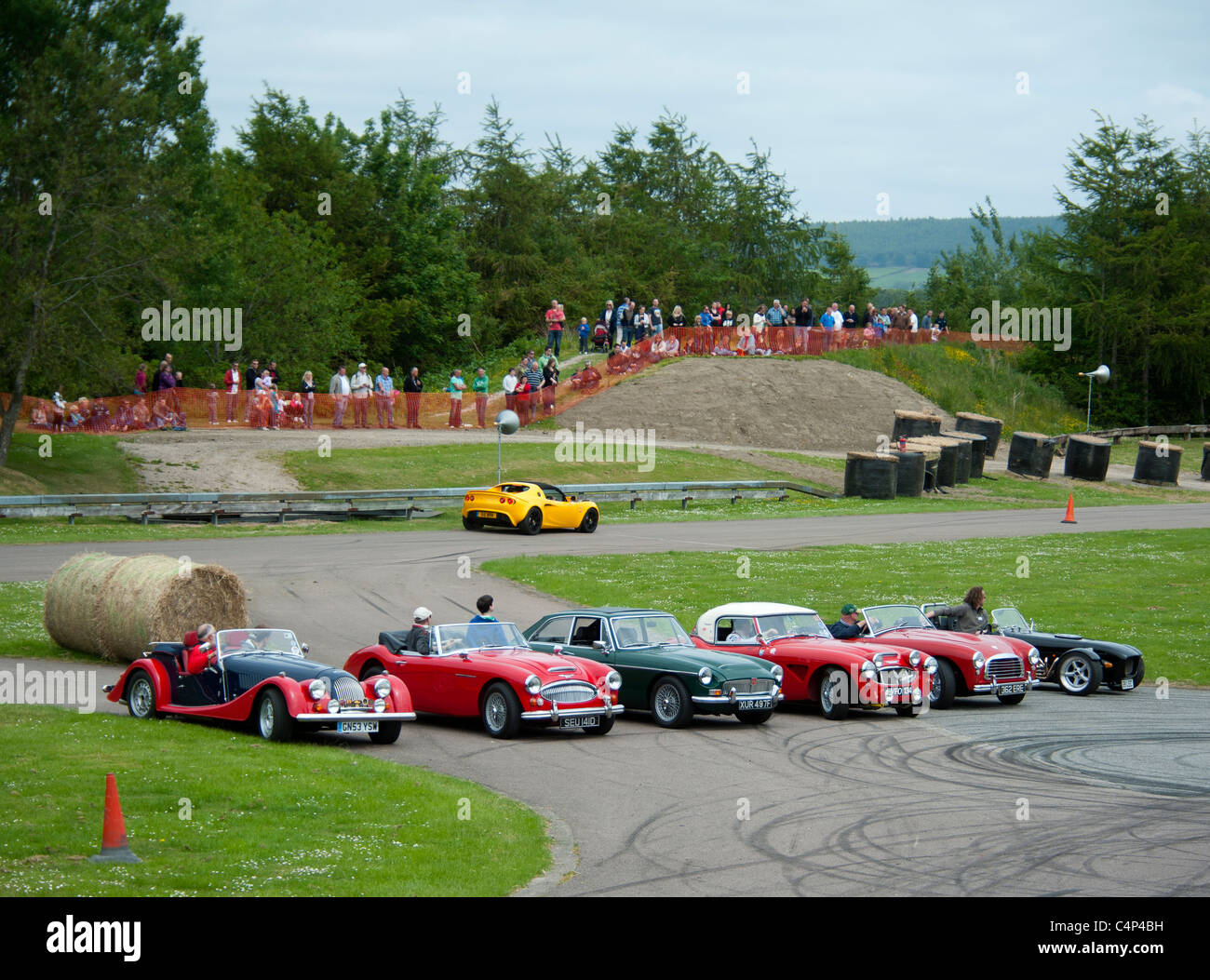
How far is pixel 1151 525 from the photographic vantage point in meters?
36.6

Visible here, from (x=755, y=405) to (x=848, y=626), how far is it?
3653 centimetres

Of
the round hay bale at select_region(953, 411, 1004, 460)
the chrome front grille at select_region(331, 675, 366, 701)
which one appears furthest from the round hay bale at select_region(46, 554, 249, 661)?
the round hay bale at select_region(953, 411, 1004, 460)

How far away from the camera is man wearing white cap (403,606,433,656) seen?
1617cm

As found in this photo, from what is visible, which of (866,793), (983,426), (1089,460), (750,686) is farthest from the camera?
(983,426)

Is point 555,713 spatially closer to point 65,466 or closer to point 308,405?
point 65,466

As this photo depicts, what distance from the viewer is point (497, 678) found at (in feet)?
49.7

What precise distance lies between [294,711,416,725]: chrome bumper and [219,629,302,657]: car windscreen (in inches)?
66.0

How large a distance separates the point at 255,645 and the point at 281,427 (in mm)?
30410

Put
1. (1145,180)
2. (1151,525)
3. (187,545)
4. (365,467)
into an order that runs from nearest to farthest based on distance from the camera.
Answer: (187,545) < (1151,525) < (365,467) < (1145,180)

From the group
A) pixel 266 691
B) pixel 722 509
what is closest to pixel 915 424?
pixel 722 509

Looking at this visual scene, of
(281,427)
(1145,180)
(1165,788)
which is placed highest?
(1145,180)

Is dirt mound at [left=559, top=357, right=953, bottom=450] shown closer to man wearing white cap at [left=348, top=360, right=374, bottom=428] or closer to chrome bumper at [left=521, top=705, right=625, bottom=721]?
man wearing white cap at [left=348, top=360, right=374, bottom=428]

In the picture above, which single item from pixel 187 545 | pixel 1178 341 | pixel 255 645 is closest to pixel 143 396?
pixel 187 545
